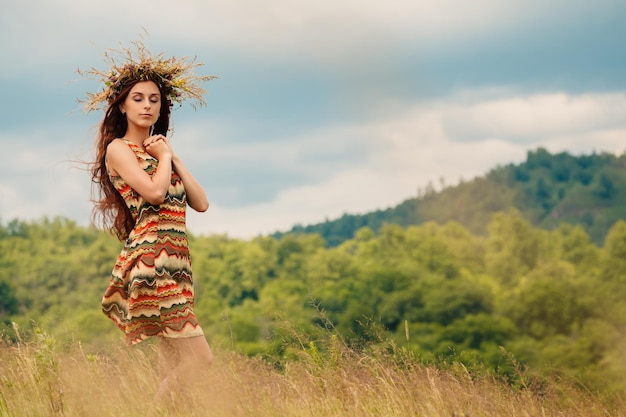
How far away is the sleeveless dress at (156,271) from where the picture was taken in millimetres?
3965

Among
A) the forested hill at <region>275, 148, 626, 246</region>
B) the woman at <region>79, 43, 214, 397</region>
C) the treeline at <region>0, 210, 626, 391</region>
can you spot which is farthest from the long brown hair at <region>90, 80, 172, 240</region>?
the forested hill at <region>275, 148, 626, 246</region>

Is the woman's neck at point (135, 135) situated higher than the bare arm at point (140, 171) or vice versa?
the woman's neck at point (135, 135)

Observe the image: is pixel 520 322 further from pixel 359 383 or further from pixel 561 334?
pixel 359 383

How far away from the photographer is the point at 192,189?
422 centimetres

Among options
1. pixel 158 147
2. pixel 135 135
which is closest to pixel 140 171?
pixel 158 147

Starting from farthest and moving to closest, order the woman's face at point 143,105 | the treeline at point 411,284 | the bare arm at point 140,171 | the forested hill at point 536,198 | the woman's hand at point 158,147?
1. the forested hill at point 536,198
2. the treeline at point 411,284
3. the woman's face at point 143,105
4. the woman's hand at point 158,147
5. the bare arm at point 140,171

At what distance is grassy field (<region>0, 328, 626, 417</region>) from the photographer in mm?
4012

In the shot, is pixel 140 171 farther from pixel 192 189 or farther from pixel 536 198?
pixel 536 198

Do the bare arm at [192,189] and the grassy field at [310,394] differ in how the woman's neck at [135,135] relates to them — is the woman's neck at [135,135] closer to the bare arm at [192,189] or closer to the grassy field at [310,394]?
the bare arm at [192,189]

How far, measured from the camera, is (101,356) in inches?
224

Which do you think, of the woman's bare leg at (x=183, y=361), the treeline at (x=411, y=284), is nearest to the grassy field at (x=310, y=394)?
the woman's bare leg at (x=183, y=361)

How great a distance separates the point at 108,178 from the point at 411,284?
216 feet

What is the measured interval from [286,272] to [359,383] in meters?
82.8

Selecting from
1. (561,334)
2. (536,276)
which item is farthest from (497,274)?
(561,334)
